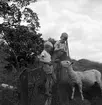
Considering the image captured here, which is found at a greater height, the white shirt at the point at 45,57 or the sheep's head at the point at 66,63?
the white shirt at the point at 45,57

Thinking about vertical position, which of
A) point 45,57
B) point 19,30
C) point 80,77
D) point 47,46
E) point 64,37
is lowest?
point 80,77

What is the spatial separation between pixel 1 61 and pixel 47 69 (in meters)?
14.0

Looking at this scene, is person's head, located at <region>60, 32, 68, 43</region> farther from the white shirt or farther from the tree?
the tree

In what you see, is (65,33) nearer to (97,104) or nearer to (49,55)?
(49,55)

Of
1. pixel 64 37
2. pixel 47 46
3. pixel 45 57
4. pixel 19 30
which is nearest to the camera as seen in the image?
pixel 45 57

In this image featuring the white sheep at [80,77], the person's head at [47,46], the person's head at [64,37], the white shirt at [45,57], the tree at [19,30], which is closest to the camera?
the white shirt at [45,57]

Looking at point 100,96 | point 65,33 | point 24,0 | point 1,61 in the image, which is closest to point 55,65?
point 65,33

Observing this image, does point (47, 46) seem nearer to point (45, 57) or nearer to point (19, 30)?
point (45, 57)

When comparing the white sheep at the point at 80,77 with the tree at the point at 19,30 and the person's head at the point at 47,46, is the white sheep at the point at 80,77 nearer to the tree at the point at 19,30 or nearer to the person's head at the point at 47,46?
the person's head at the point at 47,46

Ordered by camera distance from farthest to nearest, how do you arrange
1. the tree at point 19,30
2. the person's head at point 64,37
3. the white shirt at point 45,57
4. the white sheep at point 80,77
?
1. the tree at point 19,30
2. the person's head at point 64,37
3. the white sheep at point 80,77
4. the white shirt at point 45,57

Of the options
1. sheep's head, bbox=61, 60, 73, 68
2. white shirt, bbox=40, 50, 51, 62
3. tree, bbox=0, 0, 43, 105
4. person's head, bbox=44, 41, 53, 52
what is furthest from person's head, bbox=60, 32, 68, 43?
tree, bbox=0, 0, 43, 105

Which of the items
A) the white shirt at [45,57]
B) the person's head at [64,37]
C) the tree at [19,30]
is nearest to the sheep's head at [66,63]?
the white shirt at [45,57]

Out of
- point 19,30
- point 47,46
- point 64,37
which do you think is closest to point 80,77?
point 64,37

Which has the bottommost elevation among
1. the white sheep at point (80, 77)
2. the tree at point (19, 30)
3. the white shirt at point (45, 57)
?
the white sheep at point (80, 77)
